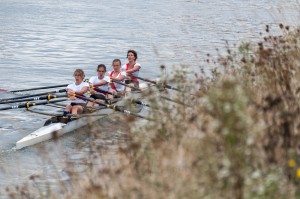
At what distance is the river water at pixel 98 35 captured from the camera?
59.5ft

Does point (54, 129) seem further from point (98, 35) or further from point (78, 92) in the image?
point (98, 35)

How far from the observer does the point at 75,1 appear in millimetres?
42344

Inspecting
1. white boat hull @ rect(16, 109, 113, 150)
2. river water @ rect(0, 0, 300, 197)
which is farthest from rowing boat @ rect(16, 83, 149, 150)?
river water @ rect(0, 0, 300, 197)

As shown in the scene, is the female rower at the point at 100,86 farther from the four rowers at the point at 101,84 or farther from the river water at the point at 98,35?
the river water at the point at 98,35

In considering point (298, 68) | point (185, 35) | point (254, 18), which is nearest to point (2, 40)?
point (185, 35)

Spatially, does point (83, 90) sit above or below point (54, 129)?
above

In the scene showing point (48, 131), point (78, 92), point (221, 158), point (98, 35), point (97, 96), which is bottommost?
point (48, 131)

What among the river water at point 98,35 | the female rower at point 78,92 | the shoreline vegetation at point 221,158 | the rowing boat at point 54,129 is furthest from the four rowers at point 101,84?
the shoreline vegetation at point 221,158

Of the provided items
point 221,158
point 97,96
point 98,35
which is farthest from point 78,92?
point 98,35

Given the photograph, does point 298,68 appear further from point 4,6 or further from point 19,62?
point 4,6

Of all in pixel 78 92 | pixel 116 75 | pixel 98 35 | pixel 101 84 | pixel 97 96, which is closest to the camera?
pixel 78 92

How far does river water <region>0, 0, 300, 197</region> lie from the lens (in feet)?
59.5

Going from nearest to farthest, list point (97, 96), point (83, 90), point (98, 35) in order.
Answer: point (83, 90), point (97, 96), point (98, 35)

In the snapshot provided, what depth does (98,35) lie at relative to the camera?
31.2m
